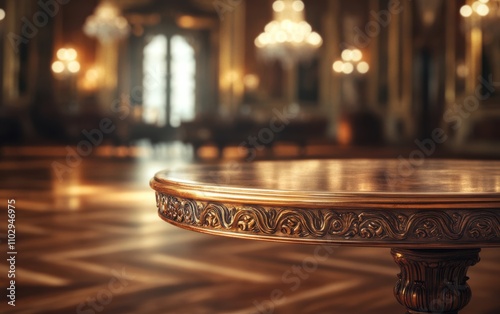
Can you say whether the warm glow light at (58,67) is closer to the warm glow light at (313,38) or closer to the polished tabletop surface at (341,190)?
the warm glow light at (313,38)

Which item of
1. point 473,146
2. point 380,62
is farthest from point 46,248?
point 380,62

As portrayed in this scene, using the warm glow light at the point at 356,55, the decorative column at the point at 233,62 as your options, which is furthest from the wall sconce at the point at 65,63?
the warm glow light at the point at 356,55

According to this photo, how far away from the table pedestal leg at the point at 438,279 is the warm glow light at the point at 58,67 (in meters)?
13.7

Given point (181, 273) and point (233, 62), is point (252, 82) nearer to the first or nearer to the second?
point (233, 62)

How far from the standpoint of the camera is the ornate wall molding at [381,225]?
1013mm

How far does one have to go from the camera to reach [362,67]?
1409 cm

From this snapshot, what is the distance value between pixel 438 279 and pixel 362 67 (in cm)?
1307

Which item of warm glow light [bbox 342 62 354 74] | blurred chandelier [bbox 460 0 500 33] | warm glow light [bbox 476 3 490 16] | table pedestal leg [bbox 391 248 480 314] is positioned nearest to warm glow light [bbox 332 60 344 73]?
warm glow light [bbox 342 62 354 74]

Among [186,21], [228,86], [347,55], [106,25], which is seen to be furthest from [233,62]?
[106,25]

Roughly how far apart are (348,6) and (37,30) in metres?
7.08

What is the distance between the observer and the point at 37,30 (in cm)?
1419

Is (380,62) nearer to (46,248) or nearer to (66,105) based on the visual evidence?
(66,105)

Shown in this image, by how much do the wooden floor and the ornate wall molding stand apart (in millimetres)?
1132

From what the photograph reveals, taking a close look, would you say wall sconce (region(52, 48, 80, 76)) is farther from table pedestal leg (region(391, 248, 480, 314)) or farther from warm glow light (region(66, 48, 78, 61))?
table pedestal leg (region(391, 248, 480, 314))
